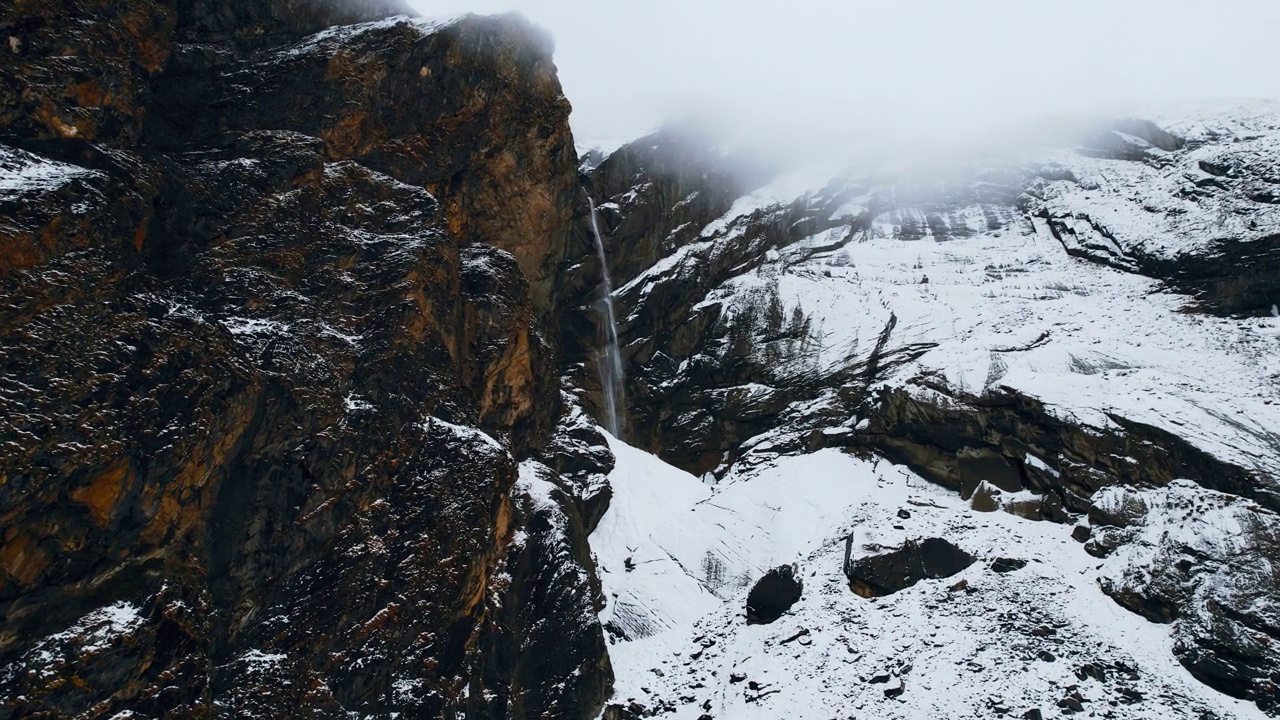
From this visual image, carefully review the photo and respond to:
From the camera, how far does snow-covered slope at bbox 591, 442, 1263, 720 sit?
18.8 meters

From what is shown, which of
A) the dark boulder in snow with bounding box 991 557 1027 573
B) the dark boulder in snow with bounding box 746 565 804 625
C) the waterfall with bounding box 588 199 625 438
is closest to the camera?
the dark boulder in snow with bounding box 991 557 1027 573

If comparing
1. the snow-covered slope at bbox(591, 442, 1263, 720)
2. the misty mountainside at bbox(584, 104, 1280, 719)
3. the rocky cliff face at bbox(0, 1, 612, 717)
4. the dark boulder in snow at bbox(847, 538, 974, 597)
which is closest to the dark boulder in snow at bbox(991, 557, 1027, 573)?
the misty mountainside at bbox(584, 104, 1280, 719)

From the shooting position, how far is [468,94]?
29.3m

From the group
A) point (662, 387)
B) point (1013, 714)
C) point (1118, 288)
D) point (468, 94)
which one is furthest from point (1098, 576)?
point (468, 94)

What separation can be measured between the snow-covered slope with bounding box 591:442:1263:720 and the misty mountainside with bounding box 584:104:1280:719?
3.6 inches

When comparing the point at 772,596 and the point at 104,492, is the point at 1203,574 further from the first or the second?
the point at 104,492

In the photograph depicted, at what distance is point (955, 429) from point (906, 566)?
7067mm

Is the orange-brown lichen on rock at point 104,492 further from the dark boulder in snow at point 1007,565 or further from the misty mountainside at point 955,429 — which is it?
the dark boulder in snow at point 1007,565

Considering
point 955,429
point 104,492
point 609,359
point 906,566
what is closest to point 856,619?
point 906,566

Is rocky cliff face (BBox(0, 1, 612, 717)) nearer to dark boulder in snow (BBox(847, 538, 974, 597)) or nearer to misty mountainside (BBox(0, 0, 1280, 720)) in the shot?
misty mountainside (BBox(0, 0, 1280, 720))

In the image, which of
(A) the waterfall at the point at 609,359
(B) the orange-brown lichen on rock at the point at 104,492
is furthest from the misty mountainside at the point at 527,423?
(A) the waterfall at the point at 609,359

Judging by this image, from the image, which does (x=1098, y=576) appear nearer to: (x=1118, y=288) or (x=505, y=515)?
A: (x=1118, y=288)

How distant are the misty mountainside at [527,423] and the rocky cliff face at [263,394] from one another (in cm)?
9

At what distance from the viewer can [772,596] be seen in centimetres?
2367
